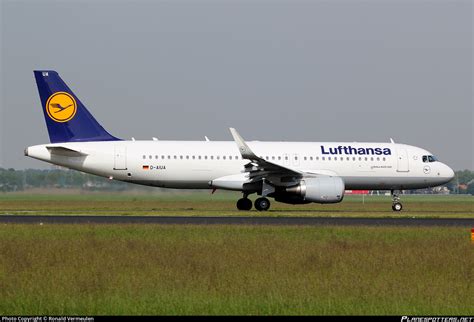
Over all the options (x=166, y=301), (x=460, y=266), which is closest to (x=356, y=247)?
(x=460, y=266)

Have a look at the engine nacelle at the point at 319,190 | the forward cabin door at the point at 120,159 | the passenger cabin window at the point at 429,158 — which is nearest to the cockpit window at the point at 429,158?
the passenger cabin window at the point at 429,158

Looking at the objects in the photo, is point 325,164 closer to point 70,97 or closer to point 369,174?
point 369,174

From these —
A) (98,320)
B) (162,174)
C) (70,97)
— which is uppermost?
(70,97)

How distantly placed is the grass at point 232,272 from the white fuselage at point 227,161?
573 inches

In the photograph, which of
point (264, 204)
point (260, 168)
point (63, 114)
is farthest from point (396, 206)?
point (63, 114)

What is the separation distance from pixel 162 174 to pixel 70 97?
5.68m

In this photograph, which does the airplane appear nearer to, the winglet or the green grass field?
the winglet

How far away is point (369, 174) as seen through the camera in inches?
1640

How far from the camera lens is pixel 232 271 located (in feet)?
52.4

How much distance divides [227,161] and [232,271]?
78.6ft

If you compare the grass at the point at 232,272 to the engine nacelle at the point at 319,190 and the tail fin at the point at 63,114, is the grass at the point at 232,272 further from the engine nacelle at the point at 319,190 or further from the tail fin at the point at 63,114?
the tail fin at the point at 63,114

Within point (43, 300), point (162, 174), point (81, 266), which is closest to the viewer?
point (43, 300)

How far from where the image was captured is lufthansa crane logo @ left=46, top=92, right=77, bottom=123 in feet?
130

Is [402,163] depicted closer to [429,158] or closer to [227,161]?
[429,158]
